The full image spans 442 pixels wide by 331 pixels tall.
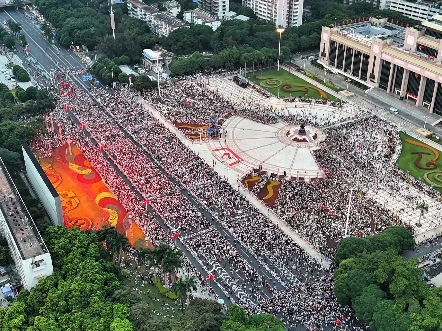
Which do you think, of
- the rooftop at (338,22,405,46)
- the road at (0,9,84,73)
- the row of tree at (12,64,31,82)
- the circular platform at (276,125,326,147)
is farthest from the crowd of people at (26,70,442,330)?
the rooftop at (338,22,405,46)

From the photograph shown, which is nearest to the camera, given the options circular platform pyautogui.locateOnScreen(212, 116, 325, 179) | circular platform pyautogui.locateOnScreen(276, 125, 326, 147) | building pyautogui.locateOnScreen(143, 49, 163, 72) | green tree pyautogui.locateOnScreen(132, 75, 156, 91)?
circular platform pyautogui.locateOnScreen(212, 116, 325, 179)

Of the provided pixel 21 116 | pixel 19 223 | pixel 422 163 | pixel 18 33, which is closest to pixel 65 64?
pixel 18 33

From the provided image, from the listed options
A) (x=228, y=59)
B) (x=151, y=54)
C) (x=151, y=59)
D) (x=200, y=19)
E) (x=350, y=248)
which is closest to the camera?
(x=350, y=248)

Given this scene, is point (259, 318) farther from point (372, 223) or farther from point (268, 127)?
point (268, 127)

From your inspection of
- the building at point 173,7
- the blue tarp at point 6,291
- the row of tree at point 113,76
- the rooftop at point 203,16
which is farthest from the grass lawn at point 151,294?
the building at point 173,7

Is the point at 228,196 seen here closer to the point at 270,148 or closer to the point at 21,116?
the point at 270,148

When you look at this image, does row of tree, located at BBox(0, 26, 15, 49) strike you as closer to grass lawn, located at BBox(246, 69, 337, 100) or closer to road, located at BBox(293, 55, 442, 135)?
grass lawn, located at BBox(246, 69, 337, 100)
